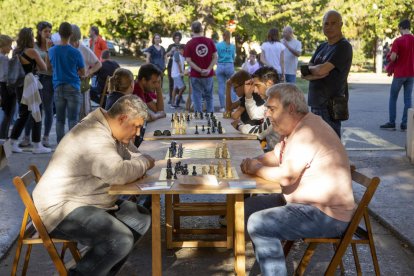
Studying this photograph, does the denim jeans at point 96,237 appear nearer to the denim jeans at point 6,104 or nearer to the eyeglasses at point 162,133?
the eyeglasses at point 162,133

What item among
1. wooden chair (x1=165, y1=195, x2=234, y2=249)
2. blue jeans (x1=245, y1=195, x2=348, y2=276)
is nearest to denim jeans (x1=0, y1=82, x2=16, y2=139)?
wooden chair (x1=165, y1=195, x2=234, y2=249)

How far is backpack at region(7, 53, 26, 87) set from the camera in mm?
8836

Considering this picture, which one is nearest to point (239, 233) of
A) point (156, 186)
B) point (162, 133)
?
point (156, 186)

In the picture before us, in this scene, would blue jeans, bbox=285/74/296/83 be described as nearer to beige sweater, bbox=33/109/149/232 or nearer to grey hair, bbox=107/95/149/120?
grey hair, bbox=107/95/149/120

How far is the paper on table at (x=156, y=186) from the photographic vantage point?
392 cm

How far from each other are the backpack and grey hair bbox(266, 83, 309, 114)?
5.47 metres

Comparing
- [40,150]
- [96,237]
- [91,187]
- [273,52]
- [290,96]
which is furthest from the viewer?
[273,52]

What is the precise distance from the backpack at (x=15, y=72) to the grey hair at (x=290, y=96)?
5470mm

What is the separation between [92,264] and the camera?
388 cm

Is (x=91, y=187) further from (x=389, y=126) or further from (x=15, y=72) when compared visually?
(x=389, y=126)

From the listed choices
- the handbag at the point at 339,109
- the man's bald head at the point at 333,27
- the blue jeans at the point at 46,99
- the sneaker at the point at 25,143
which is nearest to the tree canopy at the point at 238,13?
the blue jeans at the point at 46,99

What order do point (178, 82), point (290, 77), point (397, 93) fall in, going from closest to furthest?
point (397, 93) < point (290, 77) < point (178, 82)

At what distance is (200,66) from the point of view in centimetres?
1165

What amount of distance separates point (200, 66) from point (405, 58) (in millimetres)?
3517
